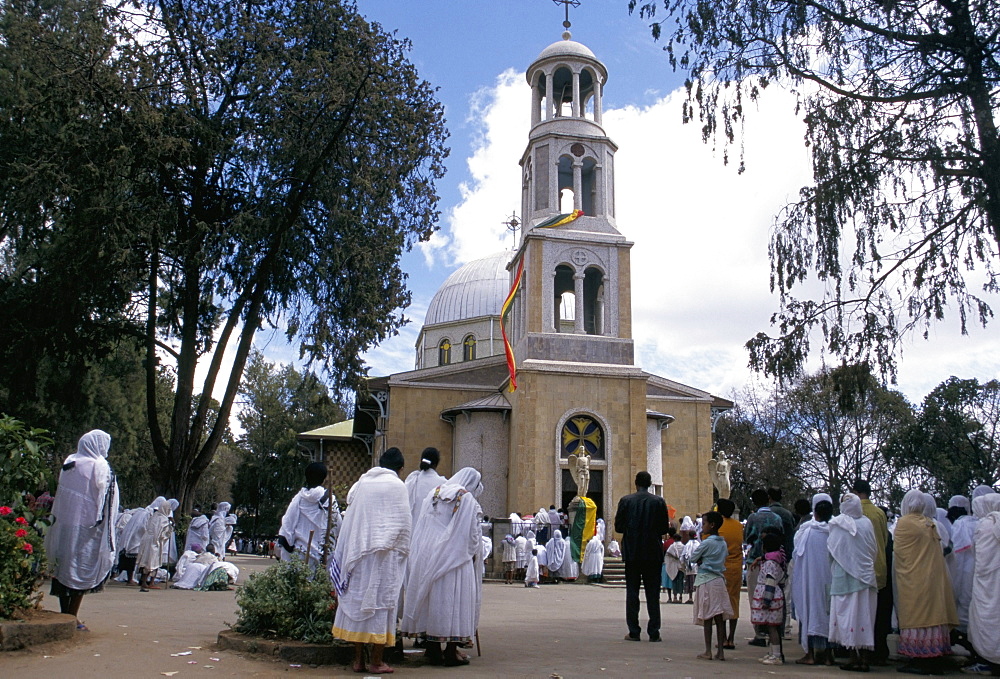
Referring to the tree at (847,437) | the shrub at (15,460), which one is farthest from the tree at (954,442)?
the shrub at (15,460)

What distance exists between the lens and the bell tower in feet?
91.9

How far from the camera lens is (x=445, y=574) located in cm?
710

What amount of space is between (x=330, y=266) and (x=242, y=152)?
2831mm

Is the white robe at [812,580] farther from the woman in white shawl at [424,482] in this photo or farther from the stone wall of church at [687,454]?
the stone wall of church at [687,454]

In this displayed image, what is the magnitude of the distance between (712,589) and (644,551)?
1.25m

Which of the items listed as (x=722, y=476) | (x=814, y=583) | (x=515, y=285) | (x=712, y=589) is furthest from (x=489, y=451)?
(x=814, y=583)

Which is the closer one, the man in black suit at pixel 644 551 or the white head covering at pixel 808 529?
the white head covering at pixel 808 529

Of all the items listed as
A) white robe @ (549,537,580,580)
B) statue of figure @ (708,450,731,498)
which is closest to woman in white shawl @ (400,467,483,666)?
white robe @ (549,537,580,580)

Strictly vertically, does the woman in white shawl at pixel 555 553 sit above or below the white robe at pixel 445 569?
below

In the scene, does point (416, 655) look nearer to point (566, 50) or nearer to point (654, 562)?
point (654, 562)

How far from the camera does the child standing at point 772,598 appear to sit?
26.5 feet

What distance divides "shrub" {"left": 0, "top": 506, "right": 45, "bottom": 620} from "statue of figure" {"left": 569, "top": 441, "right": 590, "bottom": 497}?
18.9 meters

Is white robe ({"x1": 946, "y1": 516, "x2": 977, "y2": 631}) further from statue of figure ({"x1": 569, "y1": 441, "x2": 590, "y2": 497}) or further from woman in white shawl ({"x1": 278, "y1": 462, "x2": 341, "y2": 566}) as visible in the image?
statue of figure ({"x1": 569, "y1": 441, "x2": 590, "y2": 497})

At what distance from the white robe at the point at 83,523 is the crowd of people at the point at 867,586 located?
554 centimetres
